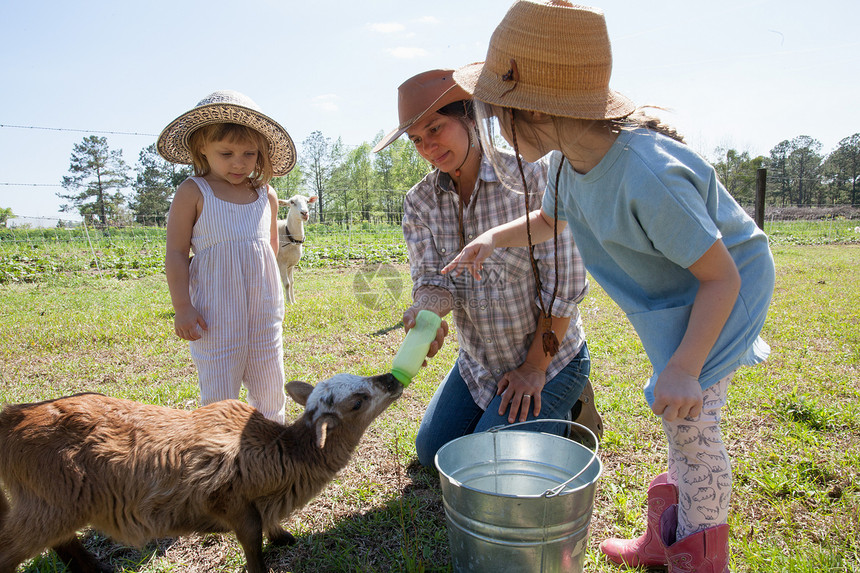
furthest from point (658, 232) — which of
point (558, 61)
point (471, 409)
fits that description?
point (471, 409)

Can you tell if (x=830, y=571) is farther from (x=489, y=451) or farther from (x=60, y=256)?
(x=60, y=256)

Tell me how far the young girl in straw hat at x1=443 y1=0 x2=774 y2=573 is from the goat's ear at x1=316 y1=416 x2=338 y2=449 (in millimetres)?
Answer: 1447

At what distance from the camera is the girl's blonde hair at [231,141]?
313cm

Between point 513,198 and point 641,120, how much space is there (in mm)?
1235

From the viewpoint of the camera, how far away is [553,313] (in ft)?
9.78

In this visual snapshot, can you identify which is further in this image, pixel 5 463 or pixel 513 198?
pixel 513 198

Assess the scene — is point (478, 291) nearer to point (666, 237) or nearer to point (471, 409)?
point (471, 409)

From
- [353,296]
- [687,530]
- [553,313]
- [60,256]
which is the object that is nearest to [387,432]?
[553,313]

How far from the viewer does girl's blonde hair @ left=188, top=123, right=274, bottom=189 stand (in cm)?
313

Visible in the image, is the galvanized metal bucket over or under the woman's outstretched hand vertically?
under

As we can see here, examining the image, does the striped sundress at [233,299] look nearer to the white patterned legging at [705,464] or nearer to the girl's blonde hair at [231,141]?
the girl's blonde hair at [231,141]

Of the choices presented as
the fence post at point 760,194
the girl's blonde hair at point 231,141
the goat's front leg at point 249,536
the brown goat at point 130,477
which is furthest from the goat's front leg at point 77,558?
the fence post at point 760,194

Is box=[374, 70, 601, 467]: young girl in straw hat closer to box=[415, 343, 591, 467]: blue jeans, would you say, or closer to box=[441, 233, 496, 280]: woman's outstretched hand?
box=[415, 343, 591, 467]: blue jeans

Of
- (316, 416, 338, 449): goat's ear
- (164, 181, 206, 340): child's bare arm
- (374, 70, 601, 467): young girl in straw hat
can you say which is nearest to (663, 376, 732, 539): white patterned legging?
(374, 70, 601, 467): young girl in straw hat
